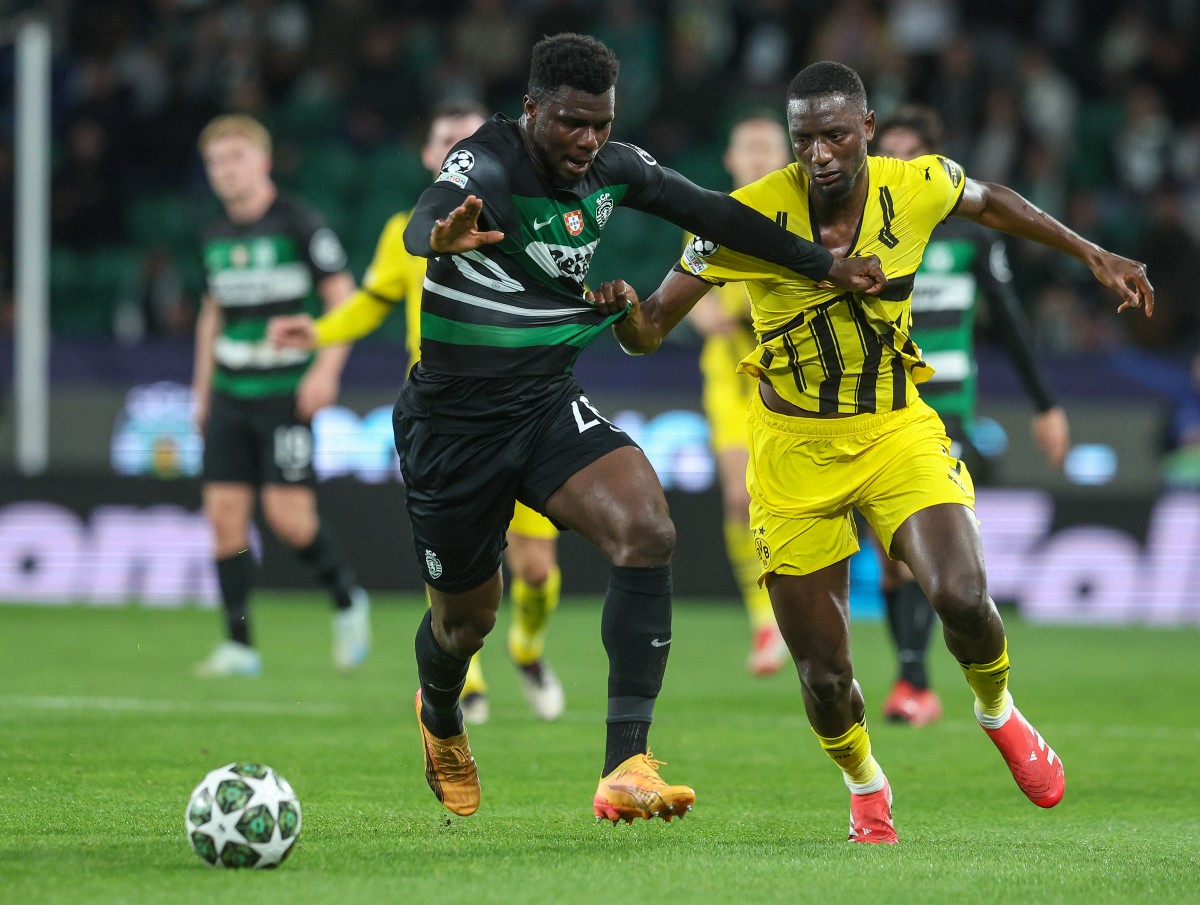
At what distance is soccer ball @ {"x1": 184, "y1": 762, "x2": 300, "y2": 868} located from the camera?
4430 mm

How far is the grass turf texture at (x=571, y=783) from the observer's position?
14.4 feet

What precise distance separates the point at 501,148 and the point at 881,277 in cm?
117

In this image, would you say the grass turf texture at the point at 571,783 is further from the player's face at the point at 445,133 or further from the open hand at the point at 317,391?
the player's face at the point at 445,133

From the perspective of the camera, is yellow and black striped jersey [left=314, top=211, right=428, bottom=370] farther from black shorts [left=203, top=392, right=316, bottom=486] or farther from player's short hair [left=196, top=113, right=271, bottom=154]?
player's short hair [left=196, top=113, right=271, bottom=154]

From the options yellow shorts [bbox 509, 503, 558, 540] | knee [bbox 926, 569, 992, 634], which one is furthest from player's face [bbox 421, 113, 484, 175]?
knee [bbox 926, 569, 992, 634]

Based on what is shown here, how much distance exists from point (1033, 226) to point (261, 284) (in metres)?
5.30

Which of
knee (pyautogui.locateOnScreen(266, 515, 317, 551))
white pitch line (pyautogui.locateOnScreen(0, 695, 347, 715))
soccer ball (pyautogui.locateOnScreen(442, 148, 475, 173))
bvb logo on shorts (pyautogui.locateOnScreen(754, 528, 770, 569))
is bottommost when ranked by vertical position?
white pitch line (pyautogui.locateOnScreen(0, 695, 347, 715))

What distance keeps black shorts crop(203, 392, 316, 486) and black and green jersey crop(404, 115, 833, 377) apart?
4.56 metres

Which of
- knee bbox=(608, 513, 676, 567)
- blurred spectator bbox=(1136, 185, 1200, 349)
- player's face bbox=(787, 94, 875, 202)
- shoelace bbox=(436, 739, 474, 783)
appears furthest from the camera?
blurred spectator bbox=(1136, 185, 1200, 349)

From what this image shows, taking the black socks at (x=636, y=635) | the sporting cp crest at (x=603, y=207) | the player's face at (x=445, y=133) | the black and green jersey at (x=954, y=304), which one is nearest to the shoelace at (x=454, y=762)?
the black socks at (x=636, y=635)

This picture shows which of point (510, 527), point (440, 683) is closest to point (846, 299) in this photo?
point (440, 683)

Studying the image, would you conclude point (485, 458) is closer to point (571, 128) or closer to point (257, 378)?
point (571, 128)

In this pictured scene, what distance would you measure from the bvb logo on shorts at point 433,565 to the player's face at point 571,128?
1187mm

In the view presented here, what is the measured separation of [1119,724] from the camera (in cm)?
822
